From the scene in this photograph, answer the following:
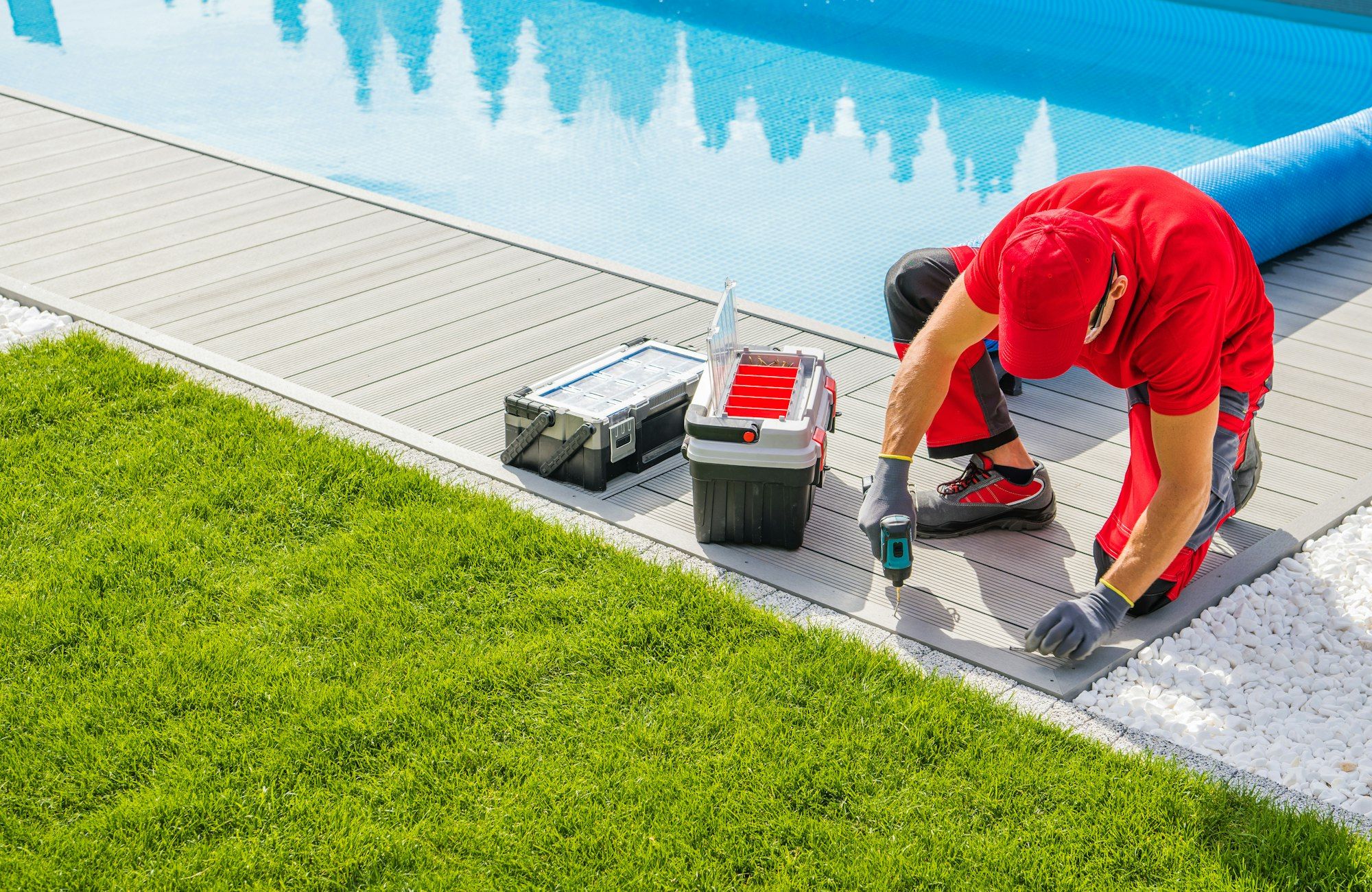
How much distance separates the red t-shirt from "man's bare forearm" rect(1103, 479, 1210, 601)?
0.18 meters

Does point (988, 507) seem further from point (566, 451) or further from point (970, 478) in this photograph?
point (566, 451)

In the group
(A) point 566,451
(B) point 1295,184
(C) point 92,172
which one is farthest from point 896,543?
(C) point 92,172

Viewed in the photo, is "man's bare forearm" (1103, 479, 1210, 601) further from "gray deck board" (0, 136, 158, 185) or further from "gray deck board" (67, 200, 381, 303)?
"gray deck board" (0, 136, 158, 185)

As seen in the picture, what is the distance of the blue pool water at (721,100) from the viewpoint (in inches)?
256

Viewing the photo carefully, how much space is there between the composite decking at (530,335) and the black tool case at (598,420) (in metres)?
0.09

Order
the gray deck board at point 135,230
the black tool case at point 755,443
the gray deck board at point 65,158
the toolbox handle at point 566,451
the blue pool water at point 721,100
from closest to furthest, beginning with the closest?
the black tool case at point 755,443
the toolbox handle at point 566,451
the gray deck board at point 135,230
the gray deck board at point 65,158
the blue pool water at point 721,100

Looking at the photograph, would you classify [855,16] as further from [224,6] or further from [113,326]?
[113,326]

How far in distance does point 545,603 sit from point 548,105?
620 cm

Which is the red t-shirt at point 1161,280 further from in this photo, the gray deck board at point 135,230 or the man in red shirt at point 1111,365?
the gray deck board at point 135,230

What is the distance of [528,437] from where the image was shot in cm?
337

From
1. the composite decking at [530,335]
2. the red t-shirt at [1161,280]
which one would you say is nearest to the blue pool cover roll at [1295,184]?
the composite decking at [530,335]

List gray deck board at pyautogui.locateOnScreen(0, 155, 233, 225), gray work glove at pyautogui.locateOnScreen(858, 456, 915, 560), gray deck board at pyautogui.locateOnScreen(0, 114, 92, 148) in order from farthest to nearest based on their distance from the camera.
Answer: gray deck board at pyautogui.locateOnScreen(0, 114, 92, 148)
gray deck board at pyautogui.locateOnScreen(0, 155, 233, 225)
gray work glove at pyautogui.locateOnScreen(858, 456, 915, 560)

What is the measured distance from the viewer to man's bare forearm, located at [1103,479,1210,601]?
2520 mm

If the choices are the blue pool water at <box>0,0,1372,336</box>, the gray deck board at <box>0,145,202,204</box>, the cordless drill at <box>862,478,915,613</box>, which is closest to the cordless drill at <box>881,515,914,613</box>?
the cordless drill at <box>862,478,915,613</box>
